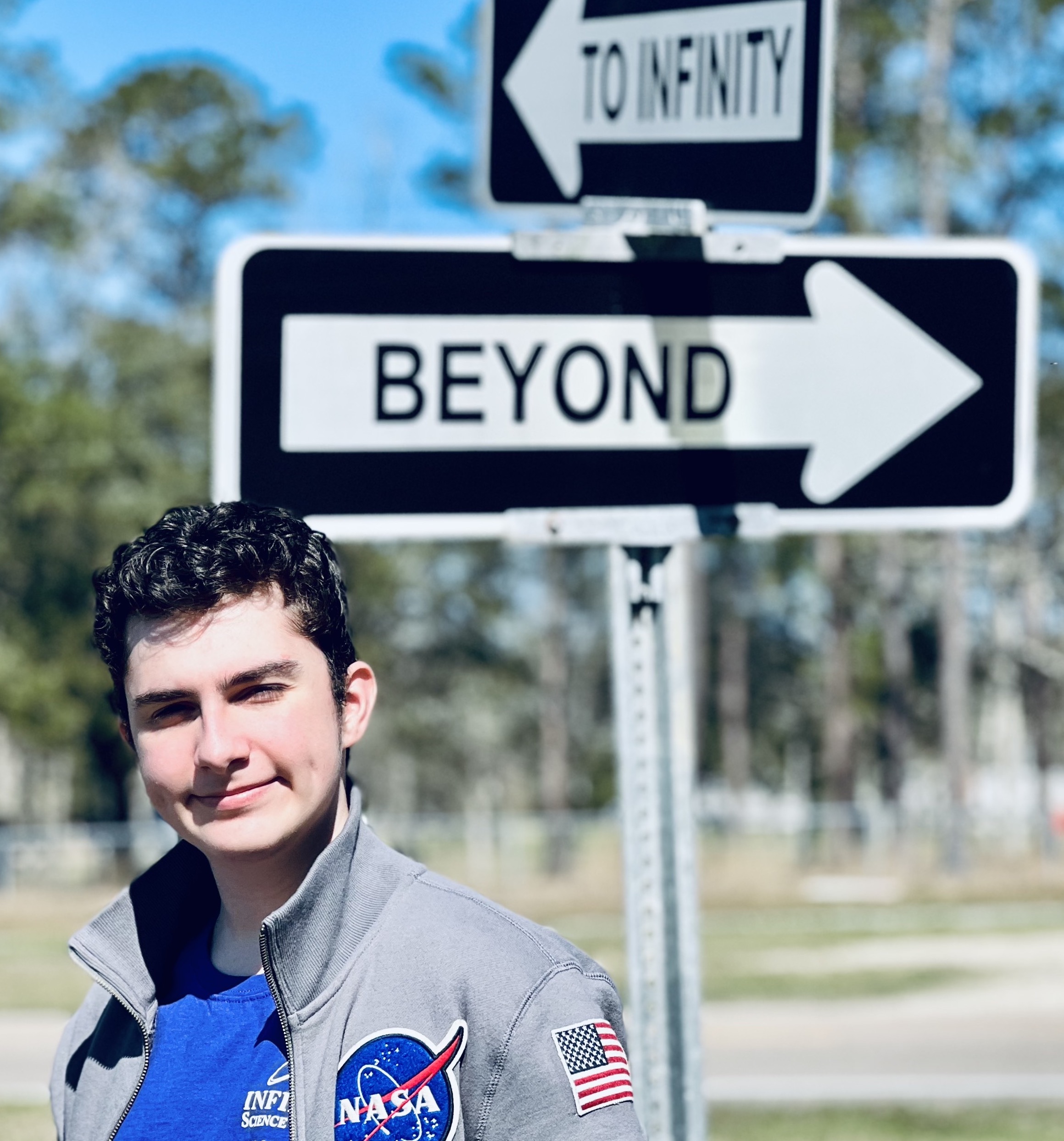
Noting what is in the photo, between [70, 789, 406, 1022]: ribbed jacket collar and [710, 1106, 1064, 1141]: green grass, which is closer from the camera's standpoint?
[70, 789, 406, 1022]: ribbed jacket collar

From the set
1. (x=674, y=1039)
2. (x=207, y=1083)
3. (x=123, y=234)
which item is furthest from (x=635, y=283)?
(x=123, y=234)

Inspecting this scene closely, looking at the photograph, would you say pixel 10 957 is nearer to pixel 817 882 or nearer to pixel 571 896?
pixel 571 896

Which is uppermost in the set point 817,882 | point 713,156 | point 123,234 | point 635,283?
point 123,234

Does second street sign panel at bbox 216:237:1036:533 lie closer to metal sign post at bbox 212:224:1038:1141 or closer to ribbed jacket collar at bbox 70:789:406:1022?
metal sign post at bbox 212:224:1038:1141

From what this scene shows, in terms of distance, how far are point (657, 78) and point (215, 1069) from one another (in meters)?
1.42

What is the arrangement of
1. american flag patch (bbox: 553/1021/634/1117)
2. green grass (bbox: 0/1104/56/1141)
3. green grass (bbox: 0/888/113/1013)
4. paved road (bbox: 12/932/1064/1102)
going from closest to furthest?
american flag patch (bbox: 553/1021/634/1117) → green grass (bbox: 0/1104/56/1141) → paved road (bbox: 12/932/1064/1102) → green grass (bbox: 0/888/113/1013)

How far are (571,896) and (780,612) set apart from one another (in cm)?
2896

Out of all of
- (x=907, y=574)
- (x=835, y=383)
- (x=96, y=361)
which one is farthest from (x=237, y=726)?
(x=907, y=574)

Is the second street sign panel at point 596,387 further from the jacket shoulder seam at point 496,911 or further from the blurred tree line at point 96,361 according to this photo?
the blurred tree line at point 96,361

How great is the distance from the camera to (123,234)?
1417 inches

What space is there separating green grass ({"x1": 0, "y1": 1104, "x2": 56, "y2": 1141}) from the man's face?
6.64m

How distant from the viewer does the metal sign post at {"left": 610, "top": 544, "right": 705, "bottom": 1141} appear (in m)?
2.12

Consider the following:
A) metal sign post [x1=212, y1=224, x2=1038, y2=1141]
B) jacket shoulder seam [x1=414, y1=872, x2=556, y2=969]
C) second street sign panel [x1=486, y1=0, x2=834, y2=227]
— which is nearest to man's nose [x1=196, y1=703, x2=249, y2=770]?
jacket shoulder seam [x1=414, y1=872, x2=556, y2=969]

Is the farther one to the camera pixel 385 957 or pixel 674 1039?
pixel 674 1039
